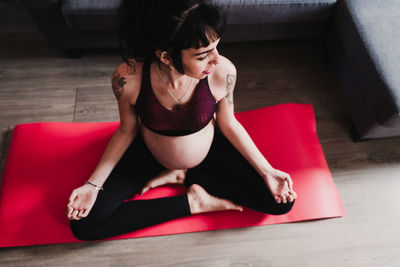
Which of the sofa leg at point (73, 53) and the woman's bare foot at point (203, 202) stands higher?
the sofa leg at point (73, 53)

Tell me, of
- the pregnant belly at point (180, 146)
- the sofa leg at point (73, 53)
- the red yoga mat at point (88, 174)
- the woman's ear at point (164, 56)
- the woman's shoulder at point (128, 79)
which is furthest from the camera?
the sofa leg at point (73, 53)

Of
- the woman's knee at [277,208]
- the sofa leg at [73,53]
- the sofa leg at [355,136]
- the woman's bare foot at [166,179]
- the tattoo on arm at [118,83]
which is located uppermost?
the tattoo on arm at [118,83]

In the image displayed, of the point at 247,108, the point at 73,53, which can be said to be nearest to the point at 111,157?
the point at 247,108

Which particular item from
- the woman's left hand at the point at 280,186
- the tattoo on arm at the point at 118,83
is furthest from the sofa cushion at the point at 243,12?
the woman's left hand at the point at 280,186

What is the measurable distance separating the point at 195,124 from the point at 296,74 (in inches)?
42.1

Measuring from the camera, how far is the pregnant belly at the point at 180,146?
106cm

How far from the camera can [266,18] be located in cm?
146

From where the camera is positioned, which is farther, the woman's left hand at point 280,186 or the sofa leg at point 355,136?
the sofa leg at point 355,136

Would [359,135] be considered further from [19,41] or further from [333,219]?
[19,41]

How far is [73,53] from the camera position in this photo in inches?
69.2

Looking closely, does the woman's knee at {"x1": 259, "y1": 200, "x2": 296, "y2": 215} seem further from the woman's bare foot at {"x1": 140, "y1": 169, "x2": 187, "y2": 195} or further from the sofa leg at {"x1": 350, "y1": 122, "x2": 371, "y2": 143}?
the sofa leg at {"x1": 350, "y1": 122, "x2": 371, "y2": 143}

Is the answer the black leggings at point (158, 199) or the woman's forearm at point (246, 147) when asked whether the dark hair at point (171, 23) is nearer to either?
the woman's forearm at point (246, 147)

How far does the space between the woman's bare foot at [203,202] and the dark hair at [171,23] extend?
0.71 metres

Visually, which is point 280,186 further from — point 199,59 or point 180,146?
point 199,59
